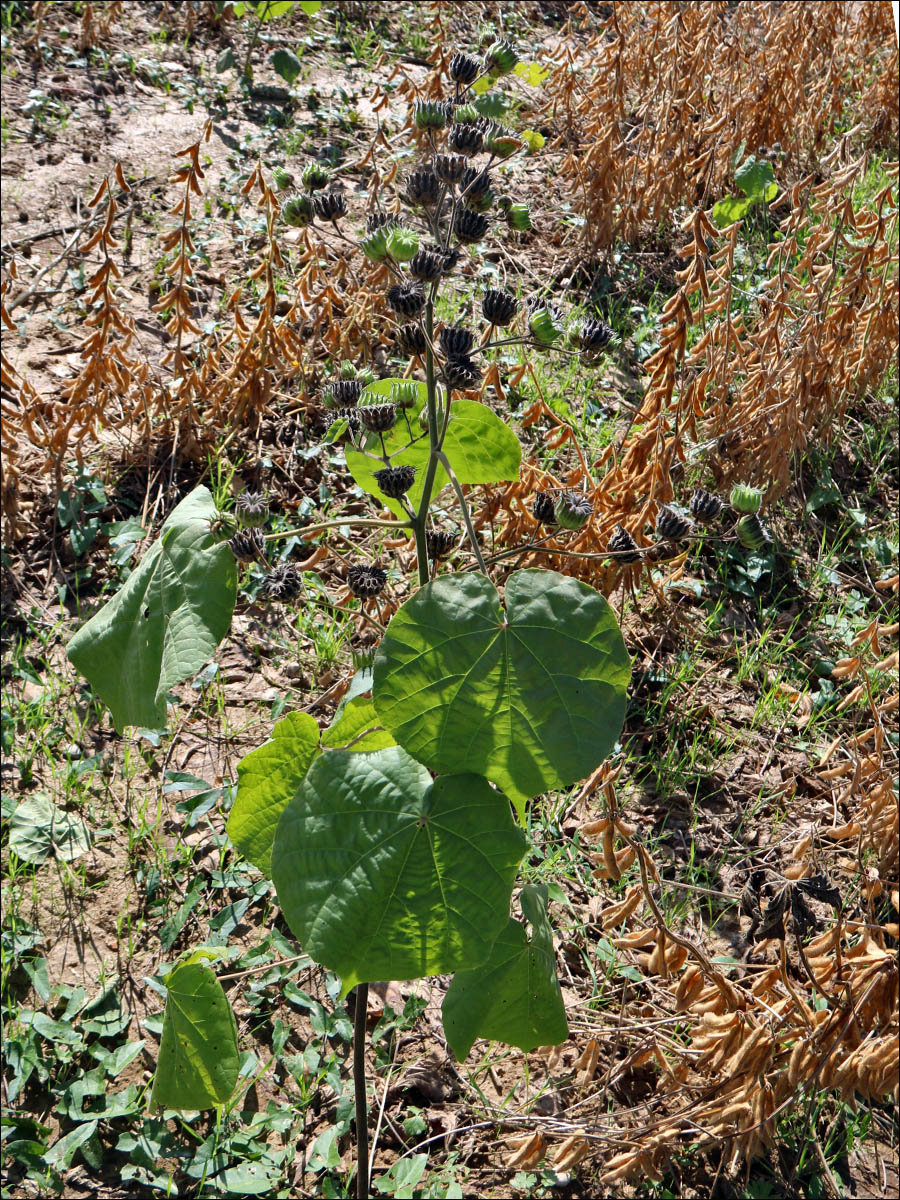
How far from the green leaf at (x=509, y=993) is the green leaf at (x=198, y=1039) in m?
0.33

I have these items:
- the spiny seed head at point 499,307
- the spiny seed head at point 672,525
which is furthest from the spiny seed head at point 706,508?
the spiny seed head at point 499,307

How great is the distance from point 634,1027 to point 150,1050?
3.20 ft

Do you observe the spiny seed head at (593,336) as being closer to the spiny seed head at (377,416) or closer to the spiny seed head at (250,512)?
the spiny seed head at (377,416)

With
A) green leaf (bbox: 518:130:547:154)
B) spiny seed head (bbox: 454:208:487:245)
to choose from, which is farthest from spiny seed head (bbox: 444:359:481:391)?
green leaf (bbox: 518:130:547:154)

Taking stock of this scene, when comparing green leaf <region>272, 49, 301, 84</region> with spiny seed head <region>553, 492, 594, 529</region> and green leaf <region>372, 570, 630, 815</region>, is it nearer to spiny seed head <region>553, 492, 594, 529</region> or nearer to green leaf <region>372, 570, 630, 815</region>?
spiny seed head <region>553, 492, 594, 529</region>

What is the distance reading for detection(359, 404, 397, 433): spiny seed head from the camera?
1.38 metres

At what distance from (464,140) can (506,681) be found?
0.83 meters

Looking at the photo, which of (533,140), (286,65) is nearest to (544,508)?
(533,140)

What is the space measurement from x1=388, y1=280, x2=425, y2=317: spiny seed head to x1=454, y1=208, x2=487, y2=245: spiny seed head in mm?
125

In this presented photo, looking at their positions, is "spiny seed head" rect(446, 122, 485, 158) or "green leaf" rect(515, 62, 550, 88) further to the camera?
"green leaf" rect(515, 62, 550, 88)

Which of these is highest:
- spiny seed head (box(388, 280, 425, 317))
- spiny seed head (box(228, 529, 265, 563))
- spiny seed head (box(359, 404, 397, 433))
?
spiny seed head (box(388, 280, 425, 317))

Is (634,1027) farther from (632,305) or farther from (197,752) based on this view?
(632,305)

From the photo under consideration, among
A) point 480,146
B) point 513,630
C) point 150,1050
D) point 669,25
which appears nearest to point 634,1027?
point 150,1050

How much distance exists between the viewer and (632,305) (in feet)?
13.1
